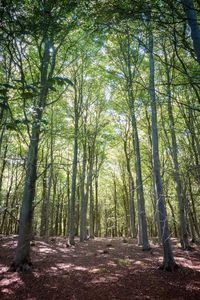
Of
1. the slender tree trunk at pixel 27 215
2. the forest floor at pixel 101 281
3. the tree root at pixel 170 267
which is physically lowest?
the forest floor at pixel 101 281

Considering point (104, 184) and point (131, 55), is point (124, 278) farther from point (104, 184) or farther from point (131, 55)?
point (104, 184)

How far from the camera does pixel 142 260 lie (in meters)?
8.74

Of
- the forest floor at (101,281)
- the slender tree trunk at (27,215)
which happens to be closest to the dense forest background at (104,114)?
the slender tree trunk at (27,215)

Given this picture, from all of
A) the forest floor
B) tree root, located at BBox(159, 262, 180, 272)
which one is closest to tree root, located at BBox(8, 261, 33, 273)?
the forest floor

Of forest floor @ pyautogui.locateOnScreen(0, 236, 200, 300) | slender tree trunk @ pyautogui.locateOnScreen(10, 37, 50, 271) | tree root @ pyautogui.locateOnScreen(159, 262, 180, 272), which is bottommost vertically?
forest floor @ pyautogui.locateOnScreen(0, 236, 200, 300)

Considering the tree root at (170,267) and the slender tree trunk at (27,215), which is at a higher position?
the slender tree trunk at (27,215)

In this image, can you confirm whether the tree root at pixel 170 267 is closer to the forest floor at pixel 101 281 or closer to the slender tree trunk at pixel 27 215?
the forest floor at pixel 101 281

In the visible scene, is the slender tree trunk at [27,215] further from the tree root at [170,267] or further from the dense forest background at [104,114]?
the tree root at [170,267]

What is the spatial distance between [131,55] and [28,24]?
36.5ft

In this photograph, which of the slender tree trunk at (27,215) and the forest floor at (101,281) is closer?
the forest floor at (101,281)

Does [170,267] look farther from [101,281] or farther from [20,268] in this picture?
[20,268]

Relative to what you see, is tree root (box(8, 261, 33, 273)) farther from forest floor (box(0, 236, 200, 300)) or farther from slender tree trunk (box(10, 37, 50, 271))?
forest floor (box(0, 236, 200, 300))

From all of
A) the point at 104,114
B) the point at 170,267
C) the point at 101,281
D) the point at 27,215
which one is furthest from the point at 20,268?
the point at 104,114

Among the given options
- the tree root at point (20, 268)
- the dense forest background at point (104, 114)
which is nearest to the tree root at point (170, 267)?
the dense forest background at point (104, 114)
